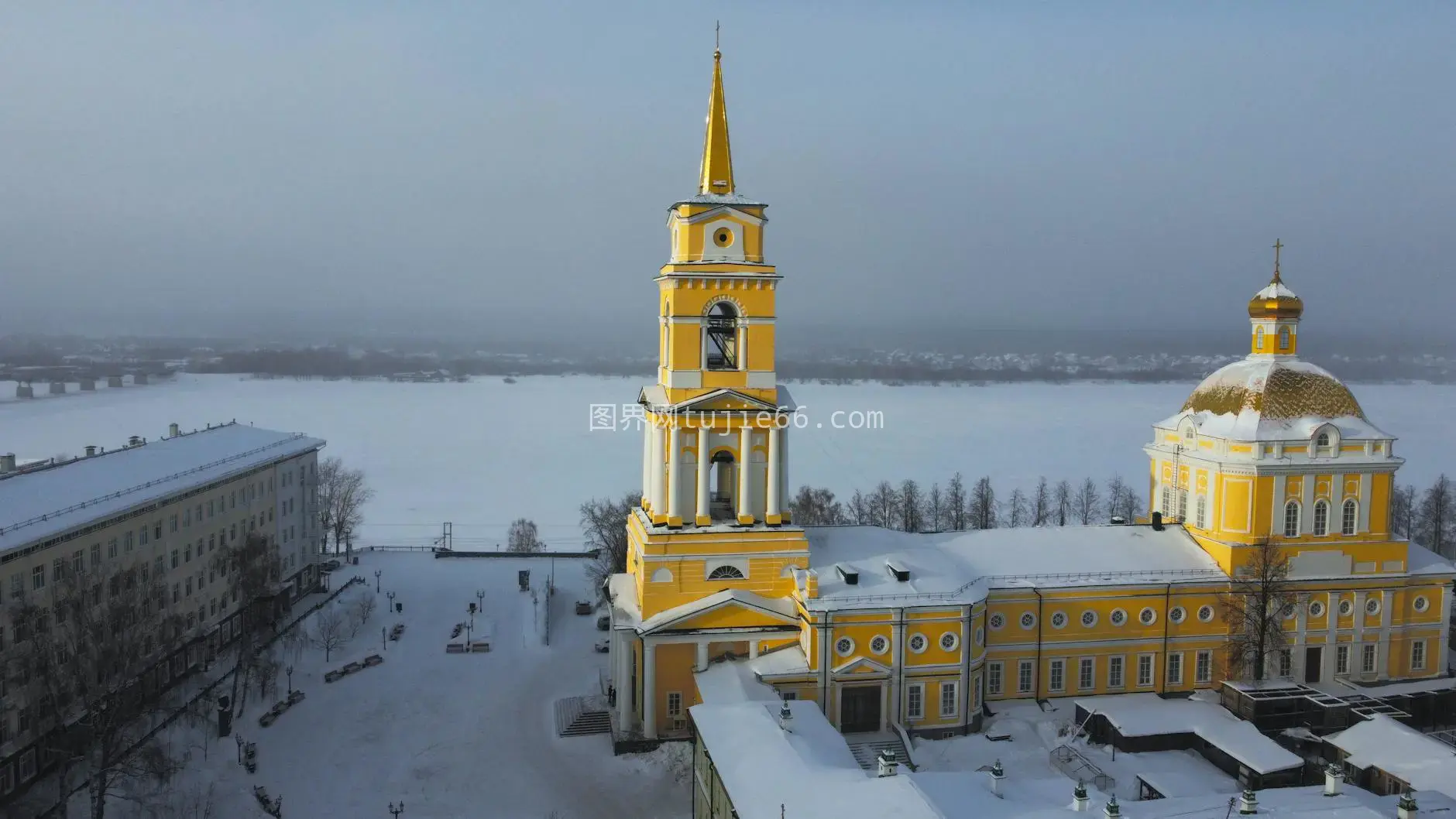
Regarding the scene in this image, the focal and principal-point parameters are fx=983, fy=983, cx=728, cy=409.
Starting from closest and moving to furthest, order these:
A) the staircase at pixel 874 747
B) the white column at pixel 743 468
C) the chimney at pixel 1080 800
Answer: the chimney at pixel 1080 800 < the staircase at pixel 874 747 < the white column at pixel 743 468

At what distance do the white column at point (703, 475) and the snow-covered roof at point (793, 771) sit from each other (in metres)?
5.91

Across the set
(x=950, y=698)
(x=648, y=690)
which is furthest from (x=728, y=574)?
(x=950, y=698)

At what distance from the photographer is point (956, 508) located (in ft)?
162

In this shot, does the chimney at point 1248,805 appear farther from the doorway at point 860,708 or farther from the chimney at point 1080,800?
the doorway at point 860,708

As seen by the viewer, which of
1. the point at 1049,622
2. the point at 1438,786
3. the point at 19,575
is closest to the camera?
the point at 1438,786

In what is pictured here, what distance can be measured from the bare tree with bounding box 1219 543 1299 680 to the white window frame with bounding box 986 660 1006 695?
6707 mm

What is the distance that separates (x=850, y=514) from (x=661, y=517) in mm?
25796

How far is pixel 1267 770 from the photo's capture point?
2203 cm

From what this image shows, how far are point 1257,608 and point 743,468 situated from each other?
49.8 feet

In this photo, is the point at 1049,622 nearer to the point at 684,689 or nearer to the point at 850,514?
the point at 684,689

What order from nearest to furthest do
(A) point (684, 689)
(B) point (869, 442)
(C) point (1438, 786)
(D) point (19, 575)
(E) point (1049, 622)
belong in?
(C) point (1438, 786), (D) point (19, 575), (A) point (684, 689), (E) point (1049, 622), (B) point (869, 442)

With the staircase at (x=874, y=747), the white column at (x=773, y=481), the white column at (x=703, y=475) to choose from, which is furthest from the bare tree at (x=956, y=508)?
the white column at (x=703, y=475)

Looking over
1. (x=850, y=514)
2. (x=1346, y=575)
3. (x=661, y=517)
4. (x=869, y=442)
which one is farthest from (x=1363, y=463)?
(x=869, y=442)

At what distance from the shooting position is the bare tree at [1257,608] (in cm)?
2759
